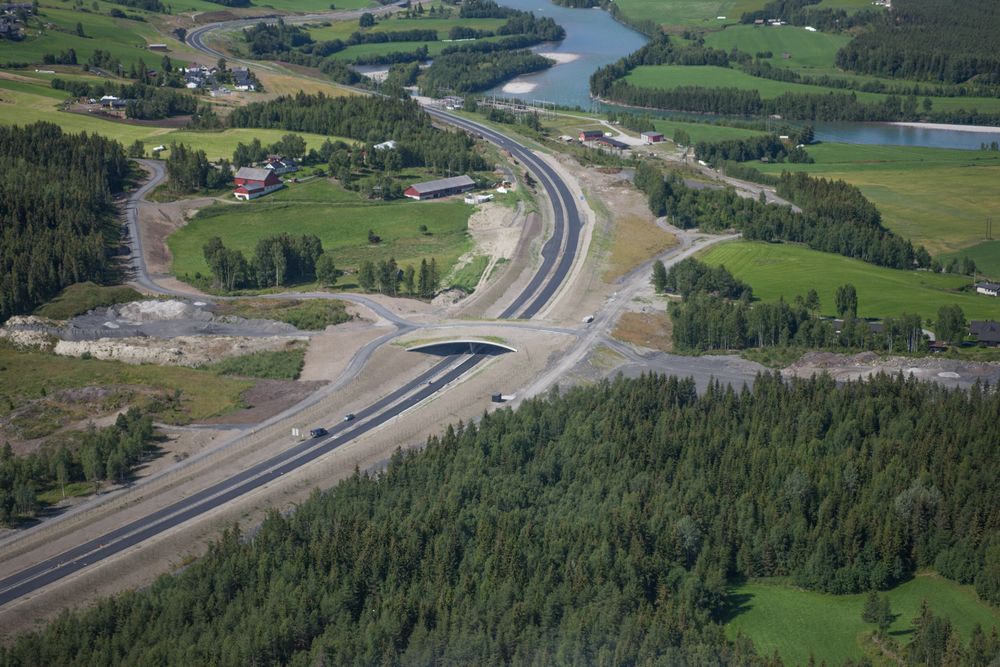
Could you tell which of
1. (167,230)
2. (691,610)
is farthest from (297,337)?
(691,610)

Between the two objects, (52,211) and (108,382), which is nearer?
(108,382)

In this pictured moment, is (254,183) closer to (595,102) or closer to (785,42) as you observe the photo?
(595,102)

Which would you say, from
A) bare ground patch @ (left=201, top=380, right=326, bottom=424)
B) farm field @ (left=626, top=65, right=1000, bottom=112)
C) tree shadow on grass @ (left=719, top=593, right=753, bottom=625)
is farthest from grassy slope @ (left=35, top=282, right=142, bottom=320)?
farm field @ (left=626, top=65, right=1000, bottom=112)

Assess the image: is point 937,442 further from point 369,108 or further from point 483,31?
point 483,31

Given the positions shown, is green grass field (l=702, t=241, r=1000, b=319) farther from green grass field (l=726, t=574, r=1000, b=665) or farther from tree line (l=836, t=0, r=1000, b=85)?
tree line (l=836, t=0, r=1000, b=85)

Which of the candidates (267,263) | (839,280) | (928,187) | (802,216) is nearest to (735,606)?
(839,280)

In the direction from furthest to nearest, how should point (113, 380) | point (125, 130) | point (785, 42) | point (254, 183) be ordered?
1. point (785, 42)
2. point (125, 130)
3. point (254, 183)
4. point (113, 380)

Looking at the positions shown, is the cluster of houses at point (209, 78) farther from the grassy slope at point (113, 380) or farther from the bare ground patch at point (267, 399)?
the bare ground patch at point (267, 399)
